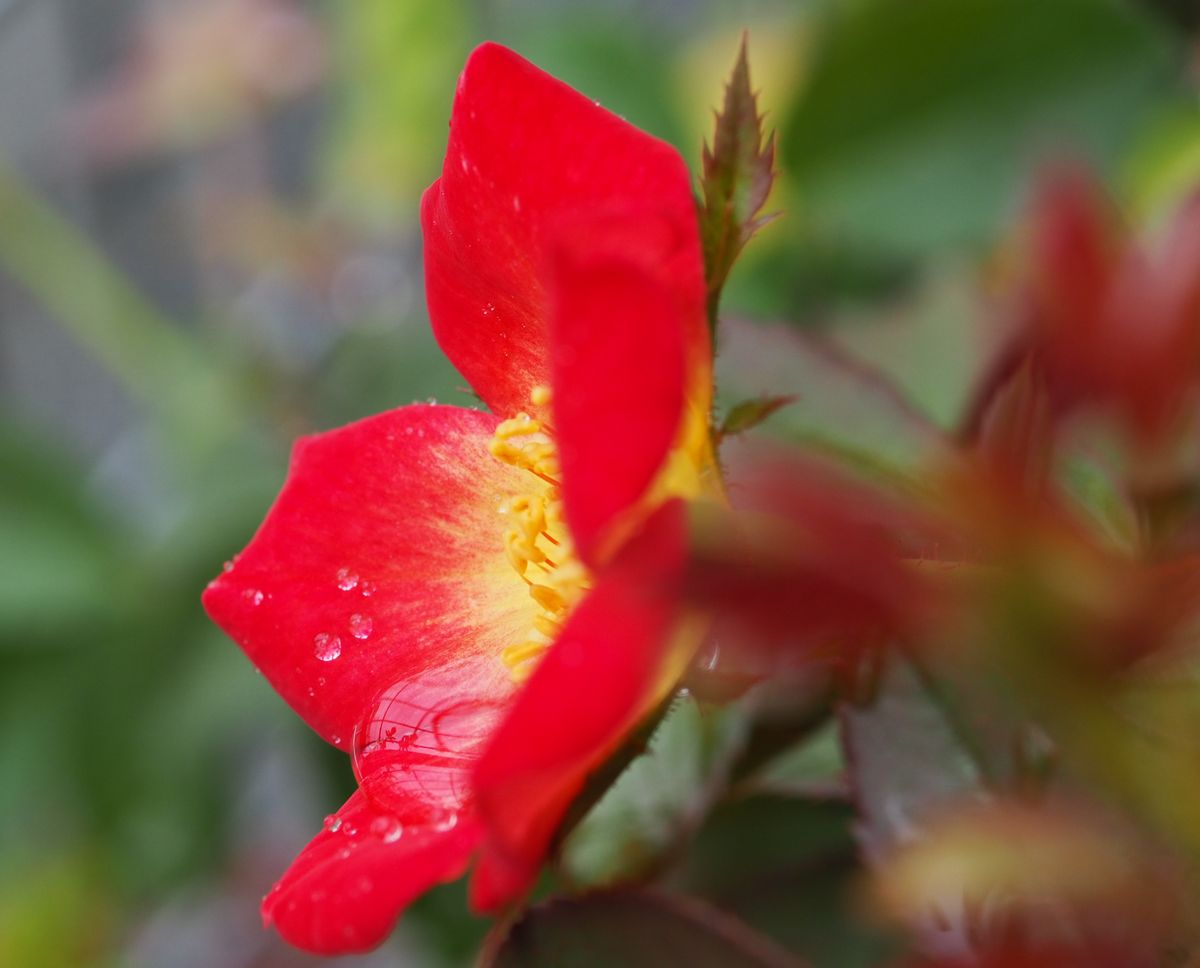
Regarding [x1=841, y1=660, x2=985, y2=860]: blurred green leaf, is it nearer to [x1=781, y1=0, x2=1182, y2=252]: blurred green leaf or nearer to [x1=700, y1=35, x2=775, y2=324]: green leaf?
[x1=700, y1=35, x2=775, y2=324]: green leaf

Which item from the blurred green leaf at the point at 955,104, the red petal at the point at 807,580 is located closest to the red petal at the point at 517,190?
the red petal at the point at 807,580

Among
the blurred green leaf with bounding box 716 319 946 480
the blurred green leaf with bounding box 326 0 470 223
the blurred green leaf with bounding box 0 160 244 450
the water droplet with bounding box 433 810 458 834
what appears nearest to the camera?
the water droplet with bounding box 433 810 458 834

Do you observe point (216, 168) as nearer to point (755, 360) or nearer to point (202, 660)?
point (202, 660)

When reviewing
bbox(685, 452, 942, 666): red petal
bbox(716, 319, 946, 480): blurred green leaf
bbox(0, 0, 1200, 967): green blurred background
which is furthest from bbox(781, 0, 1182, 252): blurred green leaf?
bbox(685, 452, 942, 666): red petal

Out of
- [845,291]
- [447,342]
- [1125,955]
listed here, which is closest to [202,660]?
[845,291]

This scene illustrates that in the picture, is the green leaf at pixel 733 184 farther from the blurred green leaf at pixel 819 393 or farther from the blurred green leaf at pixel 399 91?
the blurred green leaf at pixel 399 91

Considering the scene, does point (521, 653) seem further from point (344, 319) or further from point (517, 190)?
point (344, 319)
